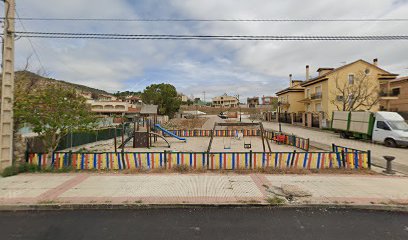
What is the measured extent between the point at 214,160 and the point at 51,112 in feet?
23.1

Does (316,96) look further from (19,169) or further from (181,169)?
(19,169)

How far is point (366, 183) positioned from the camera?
7.21 m

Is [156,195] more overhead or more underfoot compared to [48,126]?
more underfoot

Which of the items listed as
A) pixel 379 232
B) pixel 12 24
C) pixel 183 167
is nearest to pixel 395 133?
pixel 379 232

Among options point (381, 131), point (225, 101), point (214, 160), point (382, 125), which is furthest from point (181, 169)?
point (225, 101)

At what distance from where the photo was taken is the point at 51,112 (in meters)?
8.26

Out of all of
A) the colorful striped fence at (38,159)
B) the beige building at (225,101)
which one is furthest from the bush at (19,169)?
the beige building at (225,101)

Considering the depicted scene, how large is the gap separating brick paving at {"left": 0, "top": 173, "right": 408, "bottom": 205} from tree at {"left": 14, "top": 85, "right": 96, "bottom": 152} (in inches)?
74.8

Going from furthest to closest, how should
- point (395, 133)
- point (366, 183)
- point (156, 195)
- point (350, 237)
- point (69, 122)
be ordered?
point (395, 133), point (69, 122), point (366, 183), point (156, 195), point (350, 237)

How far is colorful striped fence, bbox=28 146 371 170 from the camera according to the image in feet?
28.8

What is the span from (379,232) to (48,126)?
11522mm

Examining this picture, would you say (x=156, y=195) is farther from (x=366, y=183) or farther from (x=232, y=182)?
(x=366, y=183)

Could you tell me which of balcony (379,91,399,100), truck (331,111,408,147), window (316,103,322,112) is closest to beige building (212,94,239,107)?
window (316,103,322,112)

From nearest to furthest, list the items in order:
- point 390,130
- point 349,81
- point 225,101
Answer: point 390,130 < point 349,81 < point 225,101
